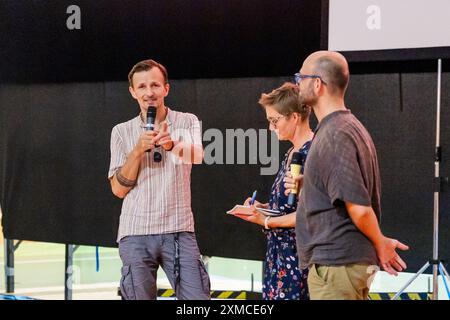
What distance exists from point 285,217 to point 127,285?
77 centimetres

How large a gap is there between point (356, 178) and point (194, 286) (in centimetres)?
111

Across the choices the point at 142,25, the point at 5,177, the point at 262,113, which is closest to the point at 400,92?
the point at 262,113

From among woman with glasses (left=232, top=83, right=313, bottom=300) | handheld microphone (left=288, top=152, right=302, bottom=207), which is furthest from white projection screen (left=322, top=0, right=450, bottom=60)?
handheld microphone (left=288, top=152, right=302, bottom=207)

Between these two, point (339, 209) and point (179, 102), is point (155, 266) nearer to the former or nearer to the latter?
point (339, 209)

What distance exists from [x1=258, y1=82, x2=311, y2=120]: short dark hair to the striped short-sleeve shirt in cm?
49

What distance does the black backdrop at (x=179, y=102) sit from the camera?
3854 millimetres

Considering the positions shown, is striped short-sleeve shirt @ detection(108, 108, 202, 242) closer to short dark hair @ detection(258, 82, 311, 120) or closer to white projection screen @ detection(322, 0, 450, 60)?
short dark hair @ detection(258, 82, 311, 120)

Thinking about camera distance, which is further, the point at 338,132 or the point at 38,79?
the point at 38,79

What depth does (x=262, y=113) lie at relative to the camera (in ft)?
13.6

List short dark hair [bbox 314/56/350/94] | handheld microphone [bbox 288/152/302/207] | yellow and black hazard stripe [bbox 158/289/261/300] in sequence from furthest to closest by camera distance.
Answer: yellow and black hazard stripe [bbox 158/289/261/300] → handheld microphone [bbox 288/152/302/207] → short dark hair [bbox 314/56/350/94]

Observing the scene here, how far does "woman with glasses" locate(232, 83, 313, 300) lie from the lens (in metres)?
2.60

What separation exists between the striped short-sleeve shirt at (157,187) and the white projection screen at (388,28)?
1.13 meters

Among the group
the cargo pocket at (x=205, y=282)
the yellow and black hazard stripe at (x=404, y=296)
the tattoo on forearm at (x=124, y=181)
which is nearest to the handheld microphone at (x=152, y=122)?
the tattoo on forearm at (x=124, y=181)

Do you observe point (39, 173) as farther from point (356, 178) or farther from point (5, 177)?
point (356, 178)
